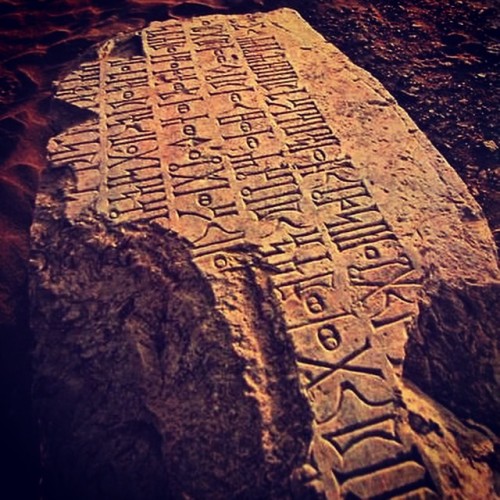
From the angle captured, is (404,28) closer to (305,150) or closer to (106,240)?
(305,150)

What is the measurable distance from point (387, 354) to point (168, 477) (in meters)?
1.10

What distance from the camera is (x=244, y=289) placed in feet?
7.57

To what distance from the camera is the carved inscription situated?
1.92 meters

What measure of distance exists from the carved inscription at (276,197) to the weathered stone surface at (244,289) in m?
0.01

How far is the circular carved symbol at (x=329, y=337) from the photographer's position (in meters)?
2.10

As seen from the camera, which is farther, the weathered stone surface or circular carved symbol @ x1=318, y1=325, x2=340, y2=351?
circular carved symbol @ x1=318, y1=325, x2=340, y2=351

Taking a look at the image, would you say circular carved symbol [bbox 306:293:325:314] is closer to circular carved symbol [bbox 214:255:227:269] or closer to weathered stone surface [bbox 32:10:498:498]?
weathered stone surface [bbox 32:10:498:498]

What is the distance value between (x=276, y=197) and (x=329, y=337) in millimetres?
936

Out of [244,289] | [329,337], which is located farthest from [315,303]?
[244,289]

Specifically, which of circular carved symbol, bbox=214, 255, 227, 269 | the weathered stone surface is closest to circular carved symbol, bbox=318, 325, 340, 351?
Answer: the weathered stone surface

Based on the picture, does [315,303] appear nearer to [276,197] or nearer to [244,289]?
[244,289]

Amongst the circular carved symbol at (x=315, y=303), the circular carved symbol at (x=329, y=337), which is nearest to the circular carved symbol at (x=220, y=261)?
the circular carved symbol at (x=315, y=303)

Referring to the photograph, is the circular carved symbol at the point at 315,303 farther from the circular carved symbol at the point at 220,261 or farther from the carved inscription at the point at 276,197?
the circular carved symbol at the point at 220,261

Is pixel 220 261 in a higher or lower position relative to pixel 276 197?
lower
